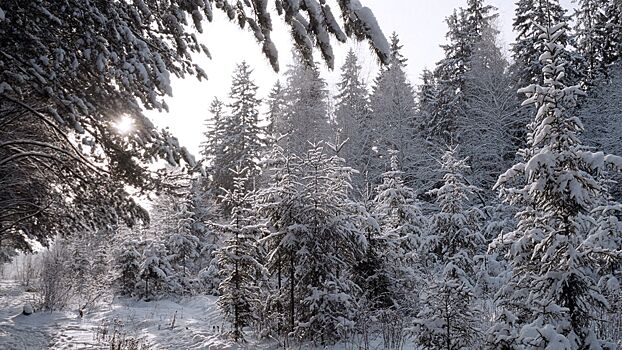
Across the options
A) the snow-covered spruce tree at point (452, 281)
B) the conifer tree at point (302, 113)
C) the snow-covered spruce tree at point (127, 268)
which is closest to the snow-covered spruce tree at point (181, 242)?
the snow-covered spruce tree at point (127, 268)

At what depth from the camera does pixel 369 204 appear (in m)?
12.6

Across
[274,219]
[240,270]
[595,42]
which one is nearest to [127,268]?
[240,270]

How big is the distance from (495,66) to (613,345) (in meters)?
23.5

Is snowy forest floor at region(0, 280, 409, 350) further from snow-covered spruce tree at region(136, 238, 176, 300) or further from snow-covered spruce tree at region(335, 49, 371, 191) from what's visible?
snow-covered spruce tree at region(335, 49, 371, 191)

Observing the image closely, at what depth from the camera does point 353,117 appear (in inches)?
1246

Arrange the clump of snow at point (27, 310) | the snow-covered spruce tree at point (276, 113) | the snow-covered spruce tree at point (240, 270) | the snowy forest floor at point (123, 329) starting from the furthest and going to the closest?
1. the snow-covered spruce tree at point (276, 113)
2. the clump of snow at point (27, 310)
3. the snow-covered spruce tree at point (240, 270)
4. the snowy forest floor at point (123, 329)

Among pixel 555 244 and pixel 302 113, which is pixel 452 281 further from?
pixel 302 113

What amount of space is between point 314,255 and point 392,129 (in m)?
19.6

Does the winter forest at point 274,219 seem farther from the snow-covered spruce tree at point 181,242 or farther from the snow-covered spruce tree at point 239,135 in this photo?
the snow-covered spruce tree at point 239,135

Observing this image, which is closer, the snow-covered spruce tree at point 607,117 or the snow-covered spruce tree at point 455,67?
the snow-covered spruce tree at point 607,117

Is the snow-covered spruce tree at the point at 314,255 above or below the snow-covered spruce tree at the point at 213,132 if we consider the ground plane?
below

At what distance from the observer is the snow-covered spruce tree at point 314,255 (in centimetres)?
902

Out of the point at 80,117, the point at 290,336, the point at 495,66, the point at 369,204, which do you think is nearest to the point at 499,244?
the point at 290,336

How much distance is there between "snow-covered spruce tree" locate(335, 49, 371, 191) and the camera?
91.8 feet
